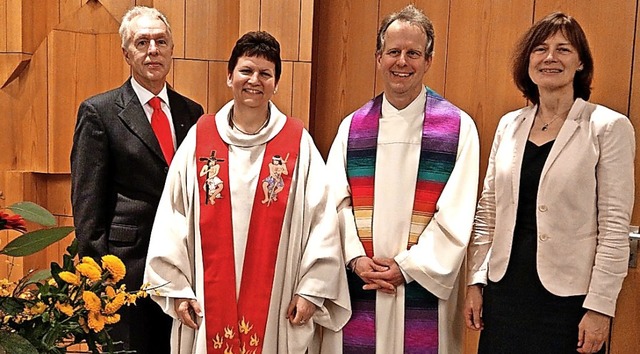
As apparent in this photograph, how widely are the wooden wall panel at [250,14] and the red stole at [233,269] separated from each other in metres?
1.14

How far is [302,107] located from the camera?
323 cm

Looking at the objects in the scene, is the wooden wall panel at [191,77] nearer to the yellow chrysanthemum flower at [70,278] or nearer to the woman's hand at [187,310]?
the woman's hand at [187,310]

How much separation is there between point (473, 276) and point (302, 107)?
1.28 metres

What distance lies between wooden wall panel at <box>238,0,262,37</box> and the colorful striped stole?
Result: 1.02 m

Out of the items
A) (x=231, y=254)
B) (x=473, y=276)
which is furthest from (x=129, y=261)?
(x=473, y=276)

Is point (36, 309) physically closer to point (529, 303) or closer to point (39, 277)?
point (39, 277)

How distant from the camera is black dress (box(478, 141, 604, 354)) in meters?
2.08

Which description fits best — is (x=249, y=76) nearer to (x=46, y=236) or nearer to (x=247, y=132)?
(x=247, y=132)

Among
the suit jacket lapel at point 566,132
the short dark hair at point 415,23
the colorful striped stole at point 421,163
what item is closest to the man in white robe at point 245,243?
the colorful striped stole at point 421,163

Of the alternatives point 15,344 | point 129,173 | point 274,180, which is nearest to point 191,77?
point 129,173

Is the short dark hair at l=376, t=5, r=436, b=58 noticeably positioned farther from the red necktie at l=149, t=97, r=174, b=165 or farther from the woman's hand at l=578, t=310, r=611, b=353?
the woman's hand at l=578, t=310, r=611, b=353

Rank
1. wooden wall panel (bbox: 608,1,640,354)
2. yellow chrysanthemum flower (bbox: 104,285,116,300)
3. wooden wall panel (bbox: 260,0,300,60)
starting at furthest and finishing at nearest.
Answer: wooden wall panel (bbox: 260,0,300,60) < wooden wall panel (bbox: 608,1,640,354) < yellow chrysanthemum flower (bbox: 104,285,116,300)

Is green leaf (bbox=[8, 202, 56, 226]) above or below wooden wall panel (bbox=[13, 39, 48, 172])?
below

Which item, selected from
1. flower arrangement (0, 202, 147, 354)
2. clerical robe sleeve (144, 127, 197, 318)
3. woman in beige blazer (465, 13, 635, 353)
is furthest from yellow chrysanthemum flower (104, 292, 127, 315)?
woman in beige blazer (465, 13, 635, 353)
